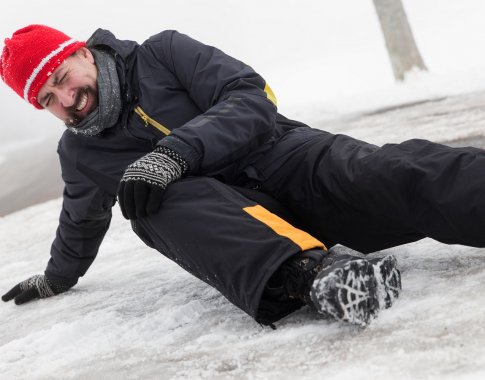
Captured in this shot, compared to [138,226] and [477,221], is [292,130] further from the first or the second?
[477,221]

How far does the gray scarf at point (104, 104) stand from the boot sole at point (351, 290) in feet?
3.42

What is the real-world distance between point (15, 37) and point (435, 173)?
62.2 inches

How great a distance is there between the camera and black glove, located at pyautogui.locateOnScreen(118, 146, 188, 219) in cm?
194

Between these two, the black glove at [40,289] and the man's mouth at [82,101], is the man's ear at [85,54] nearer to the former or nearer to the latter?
the man's mouth at [82,101]

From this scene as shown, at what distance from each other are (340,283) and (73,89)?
1.25 metres

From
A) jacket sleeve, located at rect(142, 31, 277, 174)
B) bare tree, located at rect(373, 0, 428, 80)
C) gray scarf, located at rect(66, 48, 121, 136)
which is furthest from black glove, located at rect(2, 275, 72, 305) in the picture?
bare tree, located at rect(373, 0, 428, 80)

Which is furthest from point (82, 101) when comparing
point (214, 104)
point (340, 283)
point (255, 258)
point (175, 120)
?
point (340, 283)

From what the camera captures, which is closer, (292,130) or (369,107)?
(292,130)

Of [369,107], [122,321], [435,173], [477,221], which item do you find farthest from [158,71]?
[369,107]

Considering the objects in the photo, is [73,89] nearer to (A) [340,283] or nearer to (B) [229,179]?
(B) [229,179]

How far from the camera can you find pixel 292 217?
→ 2.29 meters

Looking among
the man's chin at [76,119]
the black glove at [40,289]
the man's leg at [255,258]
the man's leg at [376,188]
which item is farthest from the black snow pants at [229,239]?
the black glove at [40,289]

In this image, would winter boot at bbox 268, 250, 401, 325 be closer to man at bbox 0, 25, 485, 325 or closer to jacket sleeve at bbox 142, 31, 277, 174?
man at bbox 0, 25, 485, 325

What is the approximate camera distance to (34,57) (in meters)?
2.36
